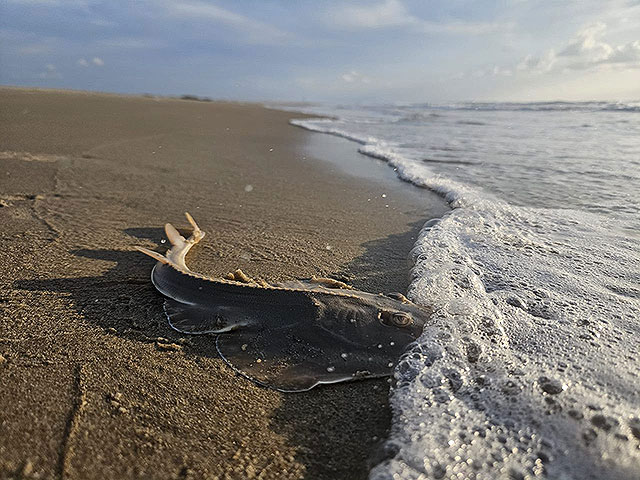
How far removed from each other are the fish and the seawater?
182mm

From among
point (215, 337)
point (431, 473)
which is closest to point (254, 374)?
point (215, 337)

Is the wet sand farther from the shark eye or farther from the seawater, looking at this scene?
the shark eye

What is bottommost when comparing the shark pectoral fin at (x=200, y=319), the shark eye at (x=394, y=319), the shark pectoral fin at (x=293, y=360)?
the shark pectoral fin at (x=293, y=360)

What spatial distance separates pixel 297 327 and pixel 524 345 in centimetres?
138

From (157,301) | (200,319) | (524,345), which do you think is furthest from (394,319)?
(157,301)

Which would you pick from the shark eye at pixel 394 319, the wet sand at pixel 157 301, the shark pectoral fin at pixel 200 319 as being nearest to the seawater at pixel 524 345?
the shark eye at pixel 394 319

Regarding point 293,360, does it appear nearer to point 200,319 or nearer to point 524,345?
point 200,319

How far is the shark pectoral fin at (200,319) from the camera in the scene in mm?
2773

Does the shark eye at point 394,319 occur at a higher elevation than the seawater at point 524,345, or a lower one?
higher

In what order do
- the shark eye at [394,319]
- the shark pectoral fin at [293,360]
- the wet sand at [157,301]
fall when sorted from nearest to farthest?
the wet sand at [157,301] → the shark pectoral fin at [293,360] → the shark eye at [394,319]

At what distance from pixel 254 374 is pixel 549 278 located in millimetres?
2506

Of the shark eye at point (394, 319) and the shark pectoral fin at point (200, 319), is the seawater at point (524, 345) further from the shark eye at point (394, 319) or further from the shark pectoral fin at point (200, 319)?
the shark pectoral fin at point (200, 319)

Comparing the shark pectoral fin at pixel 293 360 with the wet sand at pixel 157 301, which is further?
the shark pectoral fin at pixel 293 360

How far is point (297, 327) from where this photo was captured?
2674 millimetres
